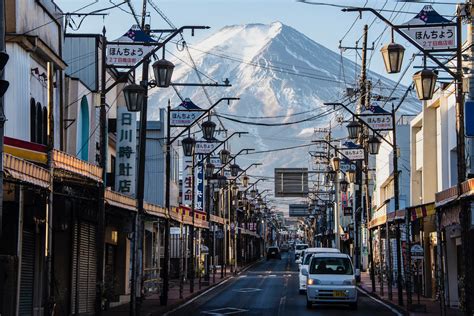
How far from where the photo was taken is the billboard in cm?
7794

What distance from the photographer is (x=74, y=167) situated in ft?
63.0

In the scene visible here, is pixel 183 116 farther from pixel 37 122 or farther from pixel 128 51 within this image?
pixel 128 51

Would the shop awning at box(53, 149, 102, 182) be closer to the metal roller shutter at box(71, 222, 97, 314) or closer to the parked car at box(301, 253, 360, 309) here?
the metal roller shutter at box(71, 222, 97, 314)

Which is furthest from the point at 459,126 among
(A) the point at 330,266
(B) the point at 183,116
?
(B) the point at 183,116

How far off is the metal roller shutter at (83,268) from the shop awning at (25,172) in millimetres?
10842

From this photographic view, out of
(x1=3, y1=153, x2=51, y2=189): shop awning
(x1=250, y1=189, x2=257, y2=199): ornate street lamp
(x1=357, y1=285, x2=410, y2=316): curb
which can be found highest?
(x1=250, y1=189, x2=257, y2=199): ornate street lamp

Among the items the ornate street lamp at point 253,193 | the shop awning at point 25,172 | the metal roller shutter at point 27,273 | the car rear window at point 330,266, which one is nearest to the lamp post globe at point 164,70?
the metal roller shutter at point 27,273

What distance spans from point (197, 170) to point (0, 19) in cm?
5338

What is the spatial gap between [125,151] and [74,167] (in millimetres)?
18751

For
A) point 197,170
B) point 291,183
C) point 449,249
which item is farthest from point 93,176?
point 291,183

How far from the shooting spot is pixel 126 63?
24078mm

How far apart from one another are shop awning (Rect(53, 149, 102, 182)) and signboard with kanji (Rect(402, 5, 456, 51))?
25.7 feet

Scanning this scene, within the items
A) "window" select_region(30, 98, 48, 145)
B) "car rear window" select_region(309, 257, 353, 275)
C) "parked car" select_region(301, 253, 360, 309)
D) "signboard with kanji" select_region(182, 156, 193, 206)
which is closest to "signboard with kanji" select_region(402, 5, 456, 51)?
"window" select_region(30, 98, 48, 145)

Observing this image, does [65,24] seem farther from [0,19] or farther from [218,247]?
[218,247]
